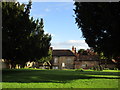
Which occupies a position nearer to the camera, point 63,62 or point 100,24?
point 100,24

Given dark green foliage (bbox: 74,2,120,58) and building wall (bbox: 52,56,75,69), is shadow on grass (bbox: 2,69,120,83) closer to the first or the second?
dark green foliage (bbox: 74,2,120,58)

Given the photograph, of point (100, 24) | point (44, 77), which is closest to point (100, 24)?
point (100, 24)

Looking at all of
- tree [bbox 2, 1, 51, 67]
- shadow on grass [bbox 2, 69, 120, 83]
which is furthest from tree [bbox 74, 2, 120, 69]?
tree [bbox 2, 1, 51, 67]

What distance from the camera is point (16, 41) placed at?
108 ft

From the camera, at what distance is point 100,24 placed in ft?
67.4

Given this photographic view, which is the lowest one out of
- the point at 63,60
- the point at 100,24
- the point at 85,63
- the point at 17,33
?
the point at 85,63

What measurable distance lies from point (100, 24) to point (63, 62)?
271 feet

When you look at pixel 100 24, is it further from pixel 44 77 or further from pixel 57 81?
pixel 44 77

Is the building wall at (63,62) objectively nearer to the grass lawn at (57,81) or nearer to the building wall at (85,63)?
the building wall at (85,63)

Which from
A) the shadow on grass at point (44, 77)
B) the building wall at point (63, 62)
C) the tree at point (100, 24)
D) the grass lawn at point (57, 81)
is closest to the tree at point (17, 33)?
the shadow on grass at point (44, 77)

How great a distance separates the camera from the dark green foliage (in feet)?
61.8

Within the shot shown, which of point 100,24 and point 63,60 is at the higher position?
point 100,24

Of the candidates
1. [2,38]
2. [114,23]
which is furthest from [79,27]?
[2,38]

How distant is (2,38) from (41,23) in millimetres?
17008
